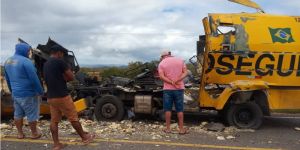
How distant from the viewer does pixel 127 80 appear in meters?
11.1

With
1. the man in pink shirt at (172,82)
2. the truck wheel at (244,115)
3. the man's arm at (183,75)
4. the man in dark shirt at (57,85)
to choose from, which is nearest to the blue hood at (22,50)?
the man in dark shirt at (57,85)

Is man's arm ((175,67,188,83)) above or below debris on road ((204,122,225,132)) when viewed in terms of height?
above

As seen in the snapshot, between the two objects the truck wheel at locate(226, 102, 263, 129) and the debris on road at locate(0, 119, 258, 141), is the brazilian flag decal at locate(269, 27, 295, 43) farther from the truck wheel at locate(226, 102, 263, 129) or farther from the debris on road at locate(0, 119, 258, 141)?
the debris on road at locate(0, 119, 258, 141)

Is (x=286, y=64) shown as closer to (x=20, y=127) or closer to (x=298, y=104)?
(x=298, y=104)

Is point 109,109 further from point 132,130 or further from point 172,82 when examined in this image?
point 172,82

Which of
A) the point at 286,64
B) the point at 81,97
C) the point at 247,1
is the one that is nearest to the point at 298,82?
the point at 286,64

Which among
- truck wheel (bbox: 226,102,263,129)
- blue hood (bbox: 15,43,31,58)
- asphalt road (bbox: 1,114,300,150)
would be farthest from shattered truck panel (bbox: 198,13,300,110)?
blue hood (bbox: 15,43,31,58)

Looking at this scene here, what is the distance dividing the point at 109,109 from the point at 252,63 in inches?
134

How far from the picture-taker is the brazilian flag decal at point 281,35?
9.59 m

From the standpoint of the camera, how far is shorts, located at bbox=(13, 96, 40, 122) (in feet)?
26.7

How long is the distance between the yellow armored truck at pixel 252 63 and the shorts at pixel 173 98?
1008 millimetres

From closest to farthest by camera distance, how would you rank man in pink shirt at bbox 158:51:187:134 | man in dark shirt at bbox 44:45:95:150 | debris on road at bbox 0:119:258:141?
man in dark shirt at bbox 44:45:95:150 → debris on road at bbox 0:119:258:141 → man in pink shirt at bbox 158:51:187:134

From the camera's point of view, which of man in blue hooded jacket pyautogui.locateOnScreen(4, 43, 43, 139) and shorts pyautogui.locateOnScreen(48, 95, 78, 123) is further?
man in blue hooded jacket pyautogui.locateOnScreen(4, 43, 43, 139)

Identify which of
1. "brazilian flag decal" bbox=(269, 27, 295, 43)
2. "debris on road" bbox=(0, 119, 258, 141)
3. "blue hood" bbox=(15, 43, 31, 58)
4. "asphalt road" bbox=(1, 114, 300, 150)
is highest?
"brazilian flag decal" bbox=(269, 27, 295, 43)
